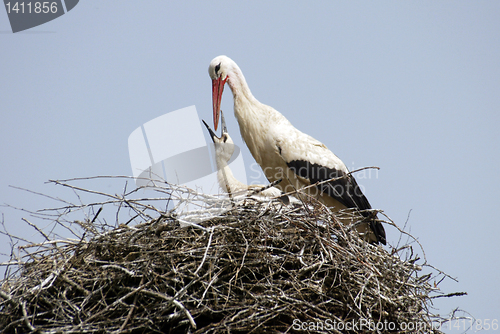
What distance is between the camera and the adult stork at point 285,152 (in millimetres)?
3512

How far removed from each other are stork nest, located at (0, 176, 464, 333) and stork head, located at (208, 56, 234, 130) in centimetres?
127

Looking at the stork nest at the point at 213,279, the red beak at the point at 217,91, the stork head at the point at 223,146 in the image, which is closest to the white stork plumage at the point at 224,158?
the stork head at the point at 223,146

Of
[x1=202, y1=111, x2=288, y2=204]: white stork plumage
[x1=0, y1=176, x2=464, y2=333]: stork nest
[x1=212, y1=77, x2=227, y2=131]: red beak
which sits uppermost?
[x1=212, y1=77, x2=227, y2=131]: red beak

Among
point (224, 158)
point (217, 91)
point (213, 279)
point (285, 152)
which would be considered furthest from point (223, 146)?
point (213, 279)

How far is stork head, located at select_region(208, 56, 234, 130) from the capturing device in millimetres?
3764

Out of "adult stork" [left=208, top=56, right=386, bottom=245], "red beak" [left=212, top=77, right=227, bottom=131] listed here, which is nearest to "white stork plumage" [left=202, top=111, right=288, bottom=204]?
"adult stork" [left=208, top=56, right=386, bottom=245]

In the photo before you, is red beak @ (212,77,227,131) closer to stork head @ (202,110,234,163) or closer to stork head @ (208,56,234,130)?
stork head @ (208,56,234,130)

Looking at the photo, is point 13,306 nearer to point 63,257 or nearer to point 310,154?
point 63,257

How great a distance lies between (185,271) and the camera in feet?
7.73

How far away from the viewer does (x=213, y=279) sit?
7.45 feet

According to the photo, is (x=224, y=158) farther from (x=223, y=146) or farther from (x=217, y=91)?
(x=217, y=91)

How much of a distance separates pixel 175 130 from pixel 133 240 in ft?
3.64

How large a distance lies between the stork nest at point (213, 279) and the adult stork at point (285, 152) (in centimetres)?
81

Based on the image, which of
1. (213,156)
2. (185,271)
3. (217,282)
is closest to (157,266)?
(185,271)
